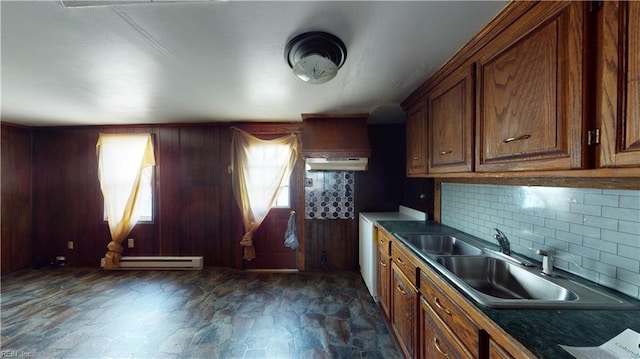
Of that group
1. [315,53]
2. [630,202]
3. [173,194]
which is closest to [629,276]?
[630,202]

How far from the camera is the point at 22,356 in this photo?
1.88m

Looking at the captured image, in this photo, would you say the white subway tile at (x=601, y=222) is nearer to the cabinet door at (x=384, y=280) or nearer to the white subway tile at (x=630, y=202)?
the white subway tile at (x=630, y=202)

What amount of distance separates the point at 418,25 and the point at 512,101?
611 mm

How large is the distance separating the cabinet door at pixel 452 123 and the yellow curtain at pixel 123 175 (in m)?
3.82

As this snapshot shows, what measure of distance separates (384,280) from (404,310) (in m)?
0.53

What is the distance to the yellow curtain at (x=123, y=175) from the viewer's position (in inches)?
139

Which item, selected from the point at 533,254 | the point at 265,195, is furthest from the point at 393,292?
the point at 265,195

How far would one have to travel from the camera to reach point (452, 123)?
66.6 inches

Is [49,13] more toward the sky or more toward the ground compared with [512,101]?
more toward the sky

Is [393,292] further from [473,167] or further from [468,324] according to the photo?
[473,167]

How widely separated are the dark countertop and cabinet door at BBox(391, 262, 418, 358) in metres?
0.71

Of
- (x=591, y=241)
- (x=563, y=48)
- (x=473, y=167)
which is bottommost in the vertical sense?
(x=591, y=241)

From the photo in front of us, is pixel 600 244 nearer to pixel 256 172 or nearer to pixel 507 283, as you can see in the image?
pixel 507 283

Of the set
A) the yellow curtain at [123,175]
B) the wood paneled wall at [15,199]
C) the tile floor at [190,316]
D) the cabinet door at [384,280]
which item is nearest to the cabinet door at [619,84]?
the cabinet door at [384,280]
